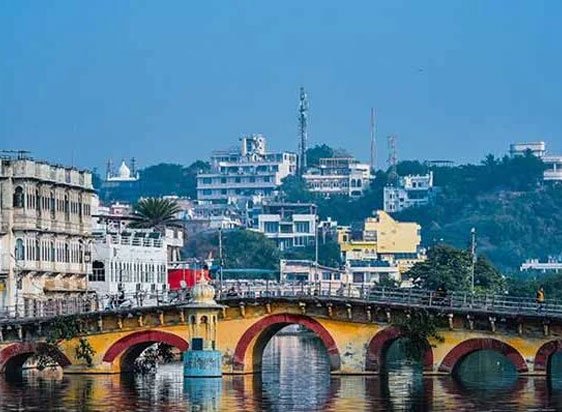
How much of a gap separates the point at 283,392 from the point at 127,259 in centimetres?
3549

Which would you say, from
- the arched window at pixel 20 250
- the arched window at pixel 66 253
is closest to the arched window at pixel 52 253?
the arched window at pixel 66 253

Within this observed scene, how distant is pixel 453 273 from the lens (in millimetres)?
177500

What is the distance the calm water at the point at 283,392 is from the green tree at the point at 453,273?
6234 cm

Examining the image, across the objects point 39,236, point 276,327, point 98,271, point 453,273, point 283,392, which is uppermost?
point 39,236

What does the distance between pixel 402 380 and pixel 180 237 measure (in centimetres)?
5432

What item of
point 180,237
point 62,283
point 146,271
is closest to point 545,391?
point 62,283

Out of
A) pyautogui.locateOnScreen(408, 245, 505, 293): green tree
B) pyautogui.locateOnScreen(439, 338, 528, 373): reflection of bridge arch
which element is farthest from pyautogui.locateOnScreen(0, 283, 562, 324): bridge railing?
pyautogui.locateOnScreen(408, 245, 505, 293): green tree

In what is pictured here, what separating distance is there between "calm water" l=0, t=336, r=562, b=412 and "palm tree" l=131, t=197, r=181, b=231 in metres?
45.0

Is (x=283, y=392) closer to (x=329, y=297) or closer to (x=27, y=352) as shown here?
(x=329, y=297)

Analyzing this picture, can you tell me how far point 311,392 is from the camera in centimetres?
9431

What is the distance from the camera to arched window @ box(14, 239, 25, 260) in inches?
4397

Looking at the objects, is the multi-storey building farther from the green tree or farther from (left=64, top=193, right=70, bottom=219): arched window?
the green tree

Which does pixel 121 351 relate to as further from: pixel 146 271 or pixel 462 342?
pixel 146 271

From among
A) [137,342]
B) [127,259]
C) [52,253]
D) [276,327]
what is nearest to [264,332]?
[276,327]
